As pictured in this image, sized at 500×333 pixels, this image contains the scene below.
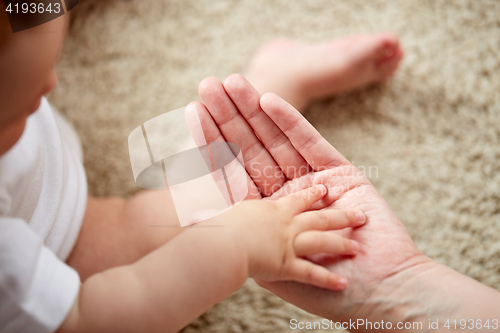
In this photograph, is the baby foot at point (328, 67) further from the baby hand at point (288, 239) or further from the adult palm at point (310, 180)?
the baby hand at point (288, 239)

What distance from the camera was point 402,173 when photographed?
680 millimetres

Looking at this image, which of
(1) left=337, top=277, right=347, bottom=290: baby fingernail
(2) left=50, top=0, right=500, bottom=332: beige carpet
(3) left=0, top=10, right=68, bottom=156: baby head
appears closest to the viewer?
(3) left=0, top=10, right=68, bottom=156: baby head

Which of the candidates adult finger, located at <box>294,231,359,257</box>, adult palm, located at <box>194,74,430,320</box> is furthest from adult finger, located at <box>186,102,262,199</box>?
adult finger, located at <box>294,231,359,257</box>

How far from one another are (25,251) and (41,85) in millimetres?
181

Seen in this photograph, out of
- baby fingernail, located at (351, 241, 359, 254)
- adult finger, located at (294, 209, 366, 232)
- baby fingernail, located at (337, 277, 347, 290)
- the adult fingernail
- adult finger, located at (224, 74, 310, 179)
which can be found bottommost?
baby fingernail, located at (337, 277, 347, 290)

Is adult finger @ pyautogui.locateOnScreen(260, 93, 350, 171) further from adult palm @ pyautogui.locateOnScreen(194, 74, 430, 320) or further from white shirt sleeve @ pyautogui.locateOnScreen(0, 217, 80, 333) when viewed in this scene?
white shirt sleeve @ pyautogui.locateOnScreen(0, 217, 80, 333)

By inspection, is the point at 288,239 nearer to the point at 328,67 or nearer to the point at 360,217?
the point at 360,217

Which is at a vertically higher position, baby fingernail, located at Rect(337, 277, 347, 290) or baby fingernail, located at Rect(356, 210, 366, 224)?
baby fingernail, located at Rect(356, 210, 366, 224)

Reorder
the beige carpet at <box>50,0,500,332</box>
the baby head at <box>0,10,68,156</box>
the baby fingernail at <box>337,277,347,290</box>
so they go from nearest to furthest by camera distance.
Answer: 1. the baby head at <box>0,10,68,156</box>
2. the baby fingernail at <box>337,277,347,290</box>
3. the beige carpet at <box>50,0,500,332</box>

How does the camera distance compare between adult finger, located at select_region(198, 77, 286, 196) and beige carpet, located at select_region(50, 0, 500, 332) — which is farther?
beige carpet, located at select_region(50, 0, 500, 332)

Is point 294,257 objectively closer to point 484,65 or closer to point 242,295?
point 242,295

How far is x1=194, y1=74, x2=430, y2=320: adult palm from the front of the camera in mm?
451

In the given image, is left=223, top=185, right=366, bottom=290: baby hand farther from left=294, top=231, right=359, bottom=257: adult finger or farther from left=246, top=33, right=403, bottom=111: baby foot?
left=246, top=33, right=403, bottom=111: baby foot

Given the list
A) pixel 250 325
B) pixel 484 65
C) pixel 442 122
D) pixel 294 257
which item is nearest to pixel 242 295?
pixel 250 325
